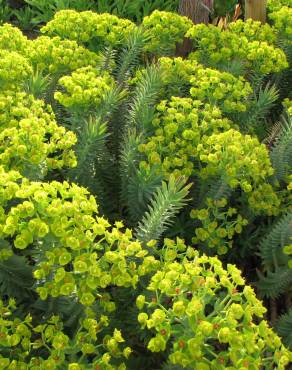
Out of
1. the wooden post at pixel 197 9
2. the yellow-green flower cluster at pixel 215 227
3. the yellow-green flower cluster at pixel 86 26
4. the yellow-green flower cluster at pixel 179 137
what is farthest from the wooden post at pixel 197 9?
the yellow-green flower cluster at pixel 215 227

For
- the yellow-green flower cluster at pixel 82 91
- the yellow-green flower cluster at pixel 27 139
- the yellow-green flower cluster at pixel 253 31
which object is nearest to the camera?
the yellow-green flower cluster at pixel 27 139

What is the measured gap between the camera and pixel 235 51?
270cm

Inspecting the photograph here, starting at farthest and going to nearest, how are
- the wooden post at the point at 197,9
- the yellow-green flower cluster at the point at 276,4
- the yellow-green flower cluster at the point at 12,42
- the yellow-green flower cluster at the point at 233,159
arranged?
the wooden post at the point at 197,9, the yellow-green flower cluster at the point at 276,4, the yellow-green flower cluster at the point at 12,42, the yellow-green flower cluster at the point at 233,159

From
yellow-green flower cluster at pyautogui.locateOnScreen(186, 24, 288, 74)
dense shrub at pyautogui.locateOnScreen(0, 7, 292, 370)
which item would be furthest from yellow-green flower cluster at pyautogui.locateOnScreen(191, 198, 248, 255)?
yellow-green flower cluster at pyautogui.locateOnScreen(186, 24, 288, 74)

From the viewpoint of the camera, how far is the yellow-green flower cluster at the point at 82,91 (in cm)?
215

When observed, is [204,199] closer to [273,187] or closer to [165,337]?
[273,187]

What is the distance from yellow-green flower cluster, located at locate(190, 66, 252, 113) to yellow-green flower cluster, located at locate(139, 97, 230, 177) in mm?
107

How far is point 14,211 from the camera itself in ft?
4.91

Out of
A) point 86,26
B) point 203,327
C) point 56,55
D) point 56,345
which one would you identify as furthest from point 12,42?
point 203,327

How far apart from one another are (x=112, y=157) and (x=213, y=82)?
49cm

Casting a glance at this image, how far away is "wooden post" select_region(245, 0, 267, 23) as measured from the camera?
3.24 m

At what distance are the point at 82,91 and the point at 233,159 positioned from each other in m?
0.59

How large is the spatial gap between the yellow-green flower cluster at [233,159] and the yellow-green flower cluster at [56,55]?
2.38 ft

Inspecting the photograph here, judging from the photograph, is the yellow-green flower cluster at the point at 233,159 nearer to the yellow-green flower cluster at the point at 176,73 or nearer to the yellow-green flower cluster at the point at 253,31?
the yellow-green flower cluster at the point at 176,73
